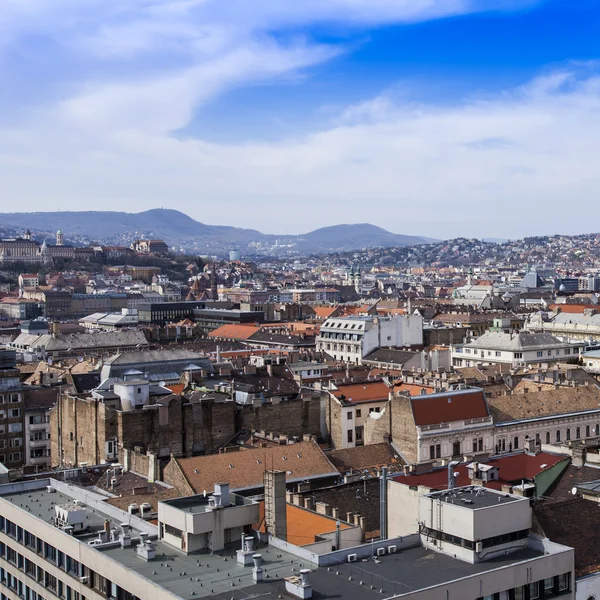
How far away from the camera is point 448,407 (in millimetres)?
62000

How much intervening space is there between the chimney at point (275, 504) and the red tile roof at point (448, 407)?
25521 mm

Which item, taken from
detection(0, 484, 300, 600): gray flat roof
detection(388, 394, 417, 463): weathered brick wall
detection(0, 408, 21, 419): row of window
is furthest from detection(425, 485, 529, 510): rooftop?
detection(0, 408, 21, 419): row of window

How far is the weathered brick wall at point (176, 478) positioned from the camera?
1898 inches

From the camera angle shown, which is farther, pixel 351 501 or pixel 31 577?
pixel 351 501

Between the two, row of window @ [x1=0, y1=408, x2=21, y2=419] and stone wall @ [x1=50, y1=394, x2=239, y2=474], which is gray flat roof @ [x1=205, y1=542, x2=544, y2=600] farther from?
row of window @ [x1=0, y1=408, x2=21, y2=419]

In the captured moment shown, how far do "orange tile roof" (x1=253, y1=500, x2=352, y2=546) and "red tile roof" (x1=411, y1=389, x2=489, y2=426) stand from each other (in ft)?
63.5

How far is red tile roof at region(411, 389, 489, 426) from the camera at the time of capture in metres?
60.6

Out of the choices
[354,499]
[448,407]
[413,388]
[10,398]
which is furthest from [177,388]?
[354,499]

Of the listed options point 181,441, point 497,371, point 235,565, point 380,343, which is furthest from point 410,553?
point 380,343

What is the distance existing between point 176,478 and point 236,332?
99.3 m

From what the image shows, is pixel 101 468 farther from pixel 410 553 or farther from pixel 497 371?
pixel 497 371

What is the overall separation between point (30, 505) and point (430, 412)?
1143 inches

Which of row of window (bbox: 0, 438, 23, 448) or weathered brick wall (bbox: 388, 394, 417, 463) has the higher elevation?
weathered brick wall (bbox: 388, 394, 417, 463)

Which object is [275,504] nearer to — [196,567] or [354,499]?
[196,567]
